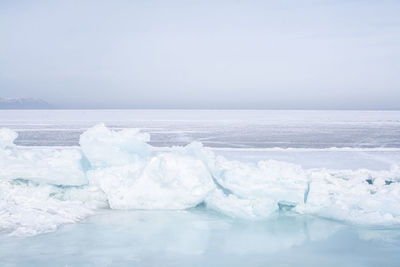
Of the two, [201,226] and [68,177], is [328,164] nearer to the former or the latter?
[201,226]

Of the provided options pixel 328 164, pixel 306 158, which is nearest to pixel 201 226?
pixel 328 164

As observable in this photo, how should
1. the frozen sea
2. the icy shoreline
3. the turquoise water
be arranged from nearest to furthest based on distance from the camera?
the turquoise water, the frozen sea, the icy shoreline

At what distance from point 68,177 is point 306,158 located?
6.11 m

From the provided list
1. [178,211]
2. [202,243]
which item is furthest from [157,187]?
[202,243]

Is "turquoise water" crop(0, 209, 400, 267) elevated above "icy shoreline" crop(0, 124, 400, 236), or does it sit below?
below

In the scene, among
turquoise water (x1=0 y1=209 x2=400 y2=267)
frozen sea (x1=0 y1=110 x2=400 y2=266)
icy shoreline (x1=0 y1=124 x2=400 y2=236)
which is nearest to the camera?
turquoise water (x1=0 y1=209 x2=400 y2=267)

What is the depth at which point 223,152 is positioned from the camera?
433 inches

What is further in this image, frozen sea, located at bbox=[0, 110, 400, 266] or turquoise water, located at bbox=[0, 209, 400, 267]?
frozen sea, located at bbox=[0, 110, 400, 266]

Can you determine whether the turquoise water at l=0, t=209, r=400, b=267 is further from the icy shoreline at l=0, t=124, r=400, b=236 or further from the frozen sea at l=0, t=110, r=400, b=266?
the icy shoreline at l=0, t=124, r=400, b=236

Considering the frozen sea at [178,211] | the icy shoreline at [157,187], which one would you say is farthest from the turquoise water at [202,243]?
the icy shoreline at [157,187]

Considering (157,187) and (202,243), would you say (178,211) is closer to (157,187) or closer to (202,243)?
(157,187)

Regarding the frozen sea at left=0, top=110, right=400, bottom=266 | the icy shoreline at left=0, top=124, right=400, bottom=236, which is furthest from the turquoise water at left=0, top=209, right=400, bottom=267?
the icy shoreline at left=0, top=124, right=400, bottom=236

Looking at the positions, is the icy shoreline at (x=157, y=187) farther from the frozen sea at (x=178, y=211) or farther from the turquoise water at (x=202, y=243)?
the turquoise water at (x=202, y=243)

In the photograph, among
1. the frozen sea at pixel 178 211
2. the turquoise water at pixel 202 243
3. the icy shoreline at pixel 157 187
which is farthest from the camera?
the icy shoreline at pixel 157 187
